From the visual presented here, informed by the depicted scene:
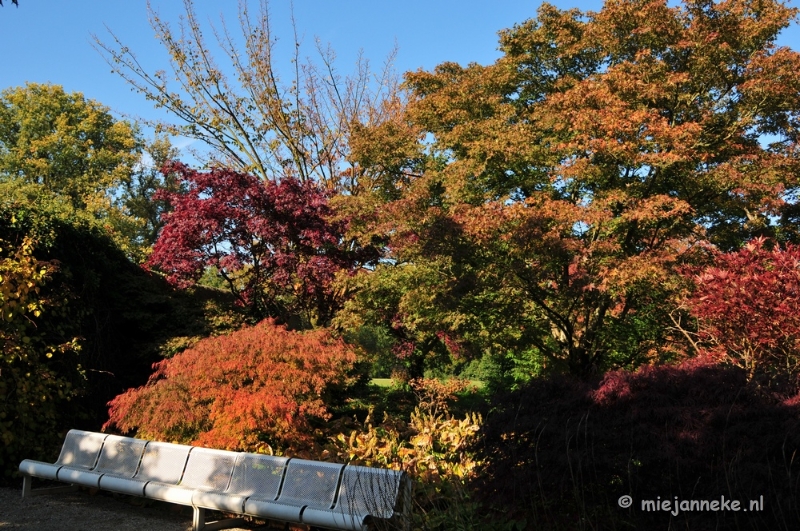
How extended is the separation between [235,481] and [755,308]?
480 cm

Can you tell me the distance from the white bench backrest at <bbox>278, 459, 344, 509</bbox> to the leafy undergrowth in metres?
1.29

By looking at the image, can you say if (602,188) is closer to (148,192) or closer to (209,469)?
(209,469)

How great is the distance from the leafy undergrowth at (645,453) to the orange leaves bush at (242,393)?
2.52 m

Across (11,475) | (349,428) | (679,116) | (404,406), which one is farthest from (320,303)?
(679,116)

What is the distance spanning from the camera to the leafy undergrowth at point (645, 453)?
3.14 m

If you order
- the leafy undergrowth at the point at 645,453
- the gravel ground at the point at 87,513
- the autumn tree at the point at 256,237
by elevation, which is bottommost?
the gravel ground at the point at 87,513

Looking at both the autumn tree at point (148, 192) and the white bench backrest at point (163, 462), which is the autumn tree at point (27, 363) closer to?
the white bench backrest at point (163, 462)

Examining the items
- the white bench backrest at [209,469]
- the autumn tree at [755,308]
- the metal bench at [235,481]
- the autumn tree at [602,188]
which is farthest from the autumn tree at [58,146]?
the autumn tree at [755,308]

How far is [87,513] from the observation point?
214 inches

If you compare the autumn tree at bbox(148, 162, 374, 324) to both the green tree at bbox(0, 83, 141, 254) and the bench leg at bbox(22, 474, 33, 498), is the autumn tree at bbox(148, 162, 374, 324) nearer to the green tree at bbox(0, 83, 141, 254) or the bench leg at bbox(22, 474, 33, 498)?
the bench leg at bbox(22, 474, 33, 498)

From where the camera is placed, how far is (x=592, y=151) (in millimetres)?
7688

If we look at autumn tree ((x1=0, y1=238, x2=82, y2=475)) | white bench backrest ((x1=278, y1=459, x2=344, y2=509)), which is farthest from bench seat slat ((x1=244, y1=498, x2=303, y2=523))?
autumn tree ((x1=0, y1=238, x2=82, y2=475))

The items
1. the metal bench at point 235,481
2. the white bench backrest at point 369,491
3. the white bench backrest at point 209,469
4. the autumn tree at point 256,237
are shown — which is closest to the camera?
the white bench backrest at point 369,491

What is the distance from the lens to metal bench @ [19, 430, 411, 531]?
4.36 m
